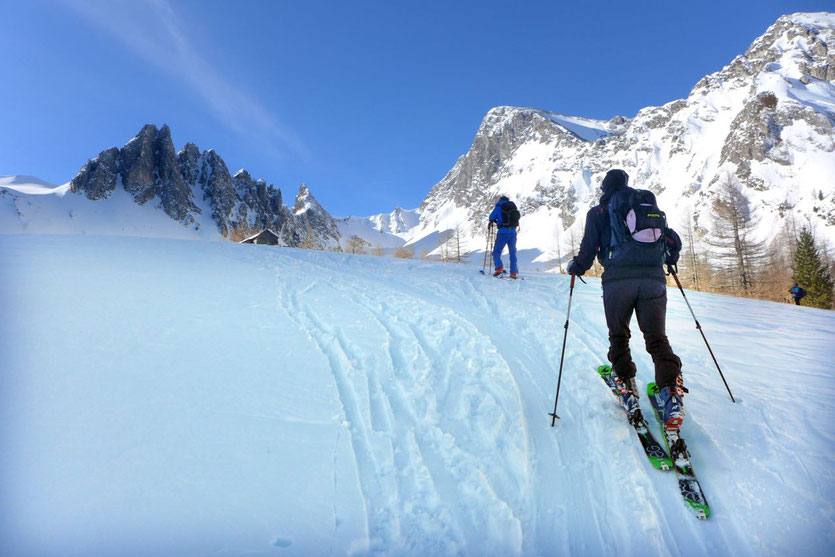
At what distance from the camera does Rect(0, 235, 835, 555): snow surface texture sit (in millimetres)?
2287

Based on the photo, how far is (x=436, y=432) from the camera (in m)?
3.29

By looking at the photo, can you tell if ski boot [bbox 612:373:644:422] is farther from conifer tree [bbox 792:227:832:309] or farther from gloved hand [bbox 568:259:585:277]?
conifer tree [bbox 792:227:832:309]

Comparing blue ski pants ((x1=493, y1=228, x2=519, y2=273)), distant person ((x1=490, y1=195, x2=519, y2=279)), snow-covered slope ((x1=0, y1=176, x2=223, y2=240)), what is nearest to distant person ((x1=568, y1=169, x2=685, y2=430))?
distant person ((x1=490, y1=195, x2=519, y2=279))

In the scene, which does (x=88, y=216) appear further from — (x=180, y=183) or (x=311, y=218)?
(x=311, y=218)

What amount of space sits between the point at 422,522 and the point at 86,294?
19.1 ft

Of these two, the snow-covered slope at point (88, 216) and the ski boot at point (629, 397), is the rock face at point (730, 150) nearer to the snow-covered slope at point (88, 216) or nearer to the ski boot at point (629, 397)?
the ski boot at point (629, 397)

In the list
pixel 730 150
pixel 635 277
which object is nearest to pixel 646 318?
pixel 635 277

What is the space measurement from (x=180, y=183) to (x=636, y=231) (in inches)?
3895

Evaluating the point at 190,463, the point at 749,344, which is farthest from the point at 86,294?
the point at 749,344

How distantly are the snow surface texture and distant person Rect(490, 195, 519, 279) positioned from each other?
193 inches

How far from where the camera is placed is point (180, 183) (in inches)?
3226

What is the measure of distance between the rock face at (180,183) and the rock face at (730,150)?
9513cm

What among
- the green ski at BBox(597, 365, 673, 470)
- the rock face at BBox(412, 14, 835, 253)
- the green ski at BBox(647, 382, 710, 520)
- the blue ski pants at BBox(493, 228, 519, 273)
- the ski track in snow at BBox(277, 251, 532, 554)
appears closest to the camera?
the ski track in snow at BBox(277, 251, 532, 554)

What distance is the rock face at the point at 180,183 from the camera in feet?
256
